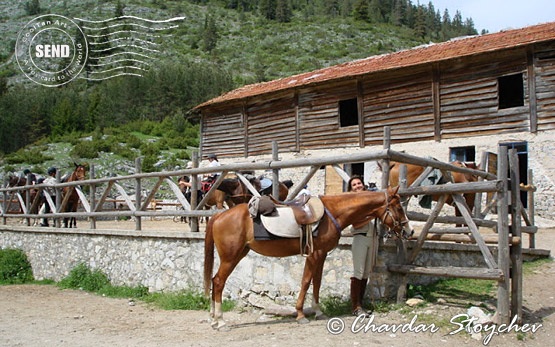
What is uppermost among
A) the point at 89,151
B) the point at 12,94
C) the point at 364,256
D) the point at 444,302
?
the point at 12,94

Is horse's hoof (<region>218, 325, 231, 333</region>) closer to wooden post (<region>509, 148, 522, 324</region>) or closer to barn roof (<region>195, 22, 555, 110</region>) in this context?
wooden post (<region>509, 148, 522, 324</region>)

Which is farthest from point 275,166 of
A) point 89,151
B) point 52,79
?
point 52,79

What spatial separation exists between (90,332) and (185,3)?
11191 cm

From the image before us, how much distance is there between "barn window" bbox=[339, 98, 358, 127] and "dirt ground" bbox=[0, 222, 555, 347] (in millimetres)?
13653

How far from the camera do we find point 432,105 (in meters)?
18.1

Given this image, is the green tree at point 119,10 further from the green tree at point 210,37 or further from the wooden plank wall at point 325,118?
the wooden plank wall at point 325,118

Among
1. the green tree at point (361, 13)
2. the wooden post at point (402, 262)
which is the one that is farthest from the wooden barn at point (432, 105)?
the green tree at point (361, 13)

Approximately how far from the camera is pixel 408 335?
5566mm

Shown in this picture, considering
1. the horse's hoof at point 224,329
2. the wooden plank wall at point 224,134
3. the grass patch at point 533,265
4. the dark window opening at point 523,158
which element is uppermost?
the wooden plank wall at point 224,134

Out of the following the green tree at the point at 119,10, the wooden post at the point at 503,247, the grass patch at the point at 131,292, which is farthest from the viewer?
the green tree at the point at 119,10

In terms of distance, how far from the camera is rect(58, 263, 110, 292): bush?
10961mm

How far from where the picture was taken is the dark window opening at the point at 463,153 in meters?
17.3

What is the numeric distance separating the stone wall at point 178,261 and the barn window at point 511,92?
41.7 feet

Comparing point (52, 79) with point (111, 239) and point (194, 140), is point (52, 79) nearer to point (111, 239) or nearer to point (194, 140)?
point (194, 140)
